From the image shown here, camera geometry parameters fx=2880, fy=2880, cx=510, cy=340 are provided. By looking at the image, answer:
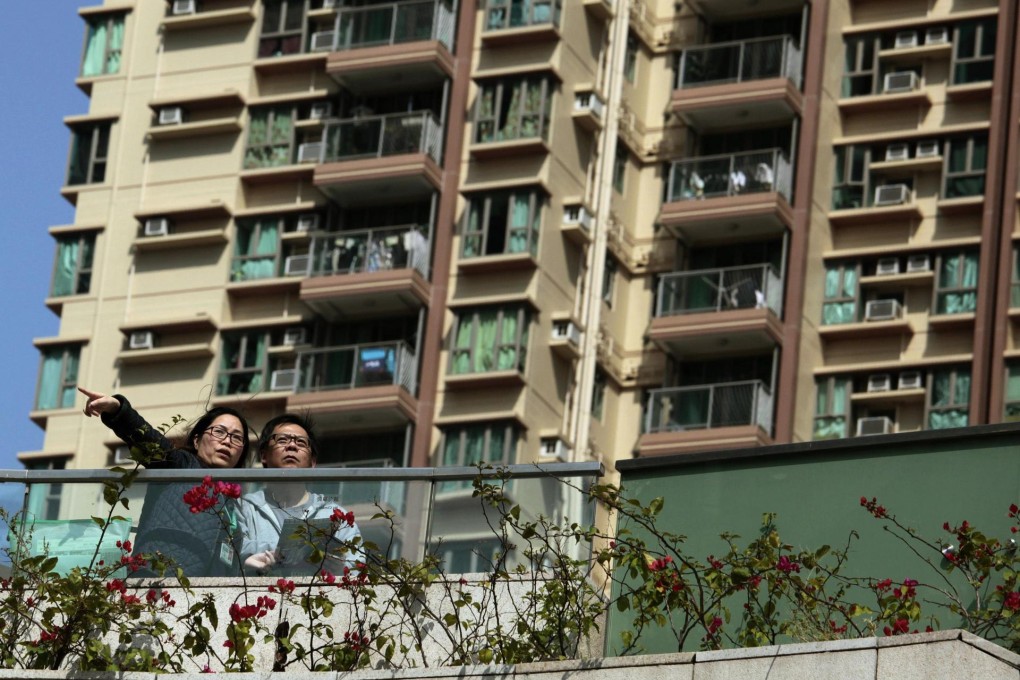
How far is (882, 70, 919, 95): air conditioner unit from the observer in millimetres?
50531

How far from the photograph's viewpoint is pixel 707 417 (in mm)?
48562

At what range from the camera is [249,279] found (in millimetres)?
53062

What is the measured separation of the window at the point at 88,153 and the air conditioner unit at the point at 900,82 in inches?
591

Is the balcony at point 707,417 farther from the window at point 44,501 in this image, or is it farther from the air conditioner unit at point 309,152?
the window at point 44,501

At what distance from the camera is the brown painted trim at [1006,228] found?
47.2 metres

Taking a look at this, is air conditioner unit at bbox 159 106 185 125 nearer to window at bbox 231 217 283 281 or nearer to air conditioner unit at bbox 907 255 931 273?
window at bbox 231 217 283 281

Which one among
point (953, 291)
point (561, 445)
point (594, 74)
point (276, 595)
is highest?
point (594, 74)

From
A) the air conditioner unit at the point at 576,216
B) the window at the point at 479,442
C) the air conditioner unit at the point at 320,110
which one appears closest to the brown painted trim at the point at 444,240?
the window at the point at 479,442

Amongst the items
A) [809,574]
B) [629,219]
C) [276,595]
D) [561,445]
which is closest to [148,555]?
[276,595]

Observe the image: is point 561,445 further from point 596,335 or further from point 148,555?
point 148,555

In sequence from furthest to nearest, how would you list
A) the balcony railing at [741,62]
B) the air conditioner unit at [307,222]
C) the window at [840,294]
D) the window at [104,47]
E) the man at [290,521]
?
the window at [104,47]
the air conditioner unit at [307,222]
the balcony railing at [741,62]
the window at [840,294]
the man at [290,521]

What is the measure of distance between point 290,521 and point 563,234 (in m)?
32.8

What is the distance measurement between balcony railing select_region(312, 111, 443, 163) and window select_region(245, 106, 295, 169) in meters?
1.30

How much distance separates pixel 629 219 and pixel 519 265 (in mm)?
2770
